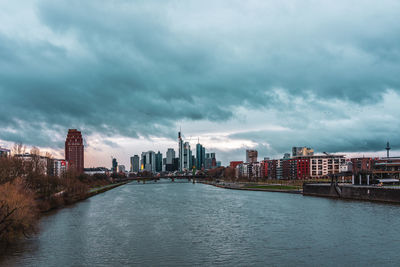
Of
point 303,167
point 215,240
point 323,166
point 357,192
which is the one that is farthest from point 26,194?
point 303,167

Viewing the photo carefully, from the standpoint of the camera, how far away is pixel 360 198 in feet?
241

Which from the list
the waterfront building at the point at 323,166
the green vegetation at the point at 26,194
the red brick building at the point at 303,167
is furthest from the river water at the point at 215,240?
the red brick building at the point at 303,167

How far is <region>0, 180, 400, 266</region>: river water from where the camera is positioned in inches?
1123

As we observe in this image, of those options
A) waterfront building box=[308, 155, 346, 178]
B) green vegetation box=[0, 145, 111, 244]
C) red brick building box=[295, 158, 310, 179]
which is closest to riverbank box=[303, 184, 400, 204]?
green vegetation box=[0, 145, 111, 244]

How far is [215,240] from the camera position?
35.5 m

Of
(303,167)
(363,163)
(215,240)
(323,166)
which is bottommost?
(215,240)

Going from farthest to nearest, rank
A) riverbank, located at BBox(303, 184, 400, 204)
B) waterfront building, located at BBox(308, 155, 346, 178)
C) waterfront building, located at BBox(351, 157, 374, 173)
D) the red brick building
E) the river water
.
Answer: the red brick building
waterfront building, located at BBox(308, 155, 346, 178)
waterfront building, located at BBox(351, 157, 374, 173)
riverbank, located at BBox(303, 184, 400, 204)
the river water

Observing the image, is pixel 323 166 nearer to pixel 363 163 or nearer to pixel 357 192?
pixel 363 163

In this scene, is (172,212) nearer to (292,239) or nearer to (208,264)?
(292,239)

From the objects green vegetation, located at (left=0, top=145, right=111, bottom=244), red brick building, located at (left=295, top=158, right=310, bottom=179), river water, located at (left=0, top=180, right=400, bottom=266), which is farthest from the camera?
red brick building, located at (left=295, top=158, right=310, bottom=179)

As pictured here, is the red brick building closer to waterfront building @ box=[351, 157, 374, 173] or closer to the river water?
waterfront building @ box=[351, 157, 374, 173]

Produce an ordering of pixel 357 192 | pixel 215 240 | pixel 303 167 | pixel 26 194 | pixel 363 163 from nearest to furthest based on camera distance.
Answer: pixel 215 240 < pixel 26 194 < pixel 357 192 < pixel 363 163 < pixel 303 167

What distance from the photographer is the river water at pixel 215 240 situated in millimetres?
28531

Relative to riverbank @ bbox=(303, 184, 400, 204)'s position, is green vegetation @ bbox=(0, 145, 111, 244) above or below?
Answer: above
